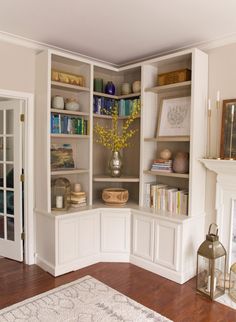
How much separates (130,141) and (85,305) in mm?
2296

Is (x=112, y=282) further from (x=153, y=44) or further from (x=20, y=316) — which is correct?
(x=153, y=44)

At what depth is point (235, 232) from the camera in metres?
2.99

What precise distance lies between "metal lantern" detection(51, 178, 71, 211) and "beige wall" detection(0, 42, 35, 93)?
116 cm

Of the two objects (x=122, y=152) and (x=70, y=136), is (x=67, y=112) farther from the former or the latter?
(x=122, y=152)

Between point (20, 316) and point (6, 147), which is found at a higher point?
point (6, 147)

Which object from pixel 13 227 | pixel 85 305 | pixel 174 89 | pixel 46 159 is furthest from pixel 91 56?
pixel 85 305

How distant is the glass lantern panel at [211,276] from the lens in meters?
2.70

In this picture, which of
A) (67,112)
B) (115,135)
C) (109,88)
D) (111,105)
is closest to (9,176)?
(67,112)

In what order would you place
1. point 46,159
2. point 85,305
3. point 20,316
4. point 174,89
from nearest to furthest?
point 20,316, point 85,305, point 46,159, point 174,89

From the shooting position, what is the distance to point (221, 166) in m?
2.90

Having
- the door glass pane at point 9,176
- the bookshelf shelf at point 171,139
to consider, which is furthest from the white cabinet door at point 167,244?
the door glass pane at point 9,176

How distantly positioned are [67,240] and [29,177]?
2.92ft

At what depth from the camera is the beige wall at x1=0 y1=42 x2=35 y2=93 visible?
3041mm

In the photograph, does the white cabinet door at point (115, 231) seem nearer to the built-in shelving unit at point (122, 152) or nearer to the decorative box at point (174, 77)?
the built-in shelving unit at point (122, 152)
